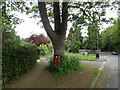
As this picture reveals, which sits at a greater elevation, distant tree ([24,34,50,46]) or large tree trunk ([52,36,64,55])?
distant tree ([24,34,50,46])

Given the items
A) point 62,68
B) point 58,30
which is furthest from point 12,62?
point 58,30

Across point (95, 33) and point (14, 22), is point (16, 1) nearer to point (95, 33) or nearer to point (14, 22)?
point (14, 22)

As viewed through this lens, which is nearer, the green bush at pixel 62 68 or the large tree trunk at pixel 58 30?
the green bush at pixel 62 68

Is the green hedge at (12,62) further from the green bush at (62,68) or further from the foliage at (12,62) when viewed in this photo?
the green bush at (62,68)

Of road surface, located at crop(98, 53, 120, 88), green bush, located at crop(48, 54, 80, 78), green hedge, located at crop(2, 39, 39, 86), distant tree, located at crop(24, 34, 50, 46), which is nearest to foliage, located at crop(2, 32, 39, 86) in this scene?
green hedge, located at crop(2, 39, 39, 86)

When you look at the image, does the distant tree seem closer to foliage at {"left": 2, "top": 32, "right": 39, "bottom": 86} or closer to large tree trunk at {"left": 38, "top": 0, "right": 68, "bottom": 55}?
large tree trunk at {"left": 38, "top": 0, "right": 68, "bottom": 55}

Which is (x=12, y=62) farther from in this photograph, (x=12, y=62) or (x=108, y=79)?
(x=108, y=79)

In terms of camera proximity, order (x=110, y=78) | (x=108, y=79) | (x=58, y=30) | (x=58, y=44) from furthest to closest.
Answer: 1. (x=58, y=30)
2. (x=58, y=44)
3. (x=110, y=78)
4. (x=108, y=79)

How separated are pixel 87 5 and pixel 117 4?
1561 mm

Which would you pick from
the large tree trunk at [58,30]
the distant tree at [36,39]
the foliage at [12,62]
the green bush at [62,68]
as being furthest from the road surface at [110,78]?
the distant tree at [36,39]

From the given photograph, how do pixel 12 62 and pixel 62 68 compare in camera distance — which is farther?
pixel 62 68

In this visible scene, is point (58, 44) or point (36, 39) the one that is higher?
point (36, 39)

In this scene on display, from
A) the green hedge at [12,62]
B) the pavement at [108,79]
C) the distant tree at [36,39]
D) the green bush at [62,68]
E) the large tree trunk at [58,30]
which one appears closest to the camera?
the green hedge at [12,62]

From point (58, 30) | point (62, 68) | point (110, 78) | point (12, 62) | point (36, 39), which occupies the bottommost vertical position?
point (110, 78)
